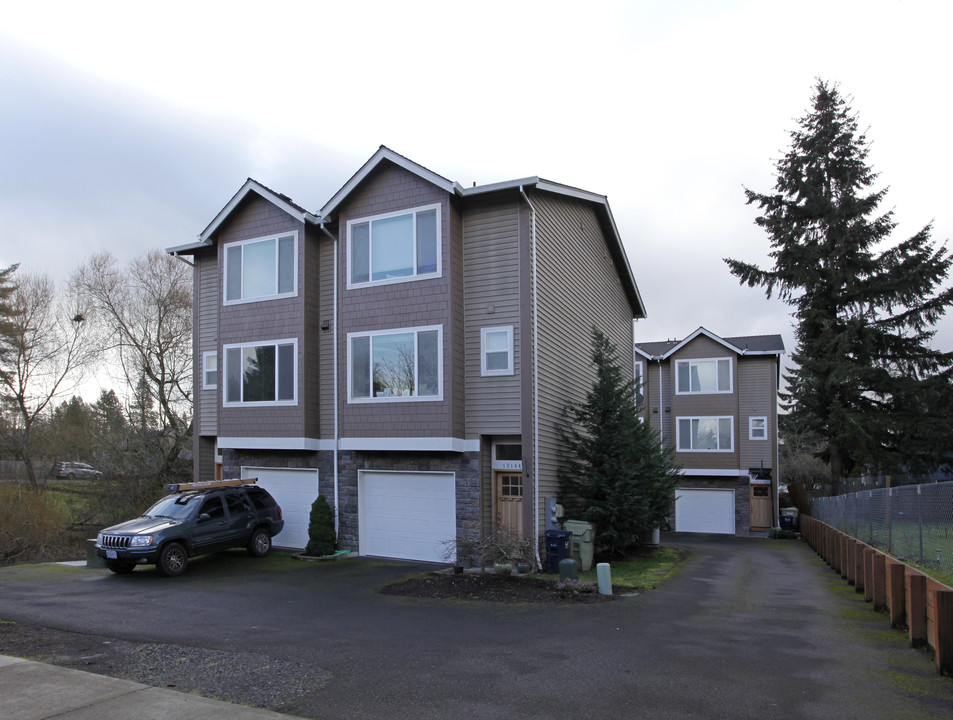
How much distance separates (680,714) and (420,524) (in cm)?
1123

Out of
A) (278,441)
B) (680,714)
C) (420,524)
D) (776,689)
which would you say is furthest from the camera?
(278,441)

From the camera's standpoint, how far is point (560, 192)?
57.9 feet

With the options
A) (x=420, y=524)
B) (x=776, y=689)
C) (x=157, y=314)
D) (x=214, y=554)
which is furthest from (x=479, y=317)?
(x=157, y=314)

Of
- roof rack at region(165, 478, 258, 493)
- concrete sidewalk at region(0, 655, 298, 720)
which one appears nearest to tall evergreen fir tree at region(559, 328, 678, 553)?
roof rack at region(165, 478, 258, 493)

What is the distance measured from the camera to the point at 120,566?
14.8 m

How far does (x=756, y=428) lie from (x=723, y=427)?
1.55m

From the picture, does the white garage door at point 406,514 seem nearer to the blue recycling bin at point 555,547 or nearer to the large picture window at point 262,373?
the blue recycling bin at point 555,547

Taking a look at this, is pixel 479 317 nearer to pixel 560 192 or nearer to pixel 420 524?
pixel 560 192

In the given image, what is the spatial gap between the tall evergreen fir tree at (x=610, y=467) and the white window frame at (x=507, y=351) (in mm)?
2545

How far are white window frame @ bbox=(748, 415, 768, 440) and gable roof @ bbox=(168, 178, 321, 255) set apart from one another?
85.4 feet

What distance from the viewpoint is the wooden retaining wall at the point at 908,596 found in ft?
23.8

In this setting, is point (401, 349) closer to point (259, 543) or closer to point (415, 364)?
point (415, 364)

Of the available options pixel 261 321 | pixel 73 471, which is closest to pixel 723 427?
pixel 261 321

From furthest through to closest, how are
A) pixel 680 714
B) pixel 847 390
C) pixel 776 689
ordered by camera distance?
pixel 847 390, pixel 776 689, pixel 680 714
